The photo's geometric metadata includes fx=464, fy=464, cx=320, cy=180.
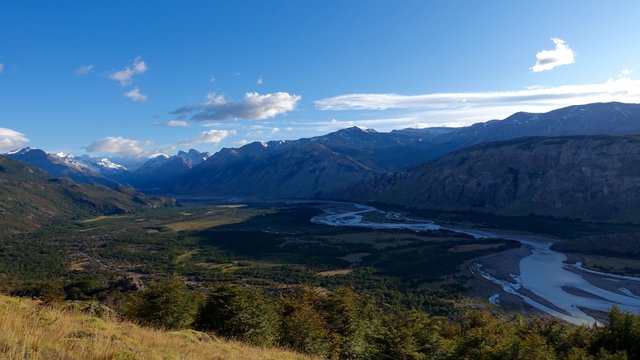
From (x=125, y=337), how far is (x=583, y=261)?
109 meters

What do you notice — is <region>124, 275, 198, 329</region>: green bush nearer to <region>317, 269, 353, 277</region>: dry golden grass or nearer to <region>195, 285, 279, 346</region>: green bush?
<region>195, 285, 279, 346</region>: green bush

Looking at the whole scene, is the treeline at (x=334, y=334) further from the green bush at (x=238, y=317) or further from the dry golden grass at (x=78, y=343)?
the dry golden grass at (x=78, y=343)

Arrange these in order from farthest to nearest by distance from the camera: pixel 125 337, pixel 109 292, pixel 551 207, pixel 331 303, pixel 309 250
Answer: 1. pixel 551 207
2. pixel 309 250
3. pixel 109 292
4. pixel 331 303
5. pixel 125 337

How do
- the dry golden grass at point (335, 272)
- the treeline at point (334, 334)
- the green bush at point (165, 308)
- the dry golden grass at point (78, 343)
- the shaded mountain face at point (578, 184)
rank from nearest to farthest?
the dry golden grass at point (78, 343), the treeline at point (334, 334), the green bush at point (165, 308), the dry golden grass at point (335, 272), the shaded mountain face at point (578, 184)

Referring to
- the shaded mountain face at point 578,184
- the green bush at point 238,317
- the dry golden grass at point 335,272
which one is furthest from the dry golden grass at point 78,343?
the shaded mountain face at point 578,184

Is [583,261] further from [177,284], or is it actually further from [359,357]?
[177,284]

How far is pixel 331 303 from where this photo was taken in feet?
113

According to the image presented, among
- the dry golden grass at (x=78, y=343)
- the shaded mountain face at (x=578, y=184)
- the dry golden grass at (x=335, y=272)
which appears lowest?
the dry golden grass at (x=335, y=272)

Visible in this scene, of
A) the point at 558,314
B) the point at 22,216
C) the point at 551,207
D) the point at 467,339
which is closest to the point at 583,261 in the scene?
the point at 558,314

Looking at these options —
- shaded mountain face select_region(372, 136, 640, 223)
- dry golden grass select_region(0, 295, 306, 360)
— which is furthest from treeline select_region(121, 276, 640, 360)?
shaded mountain face select_region(372, 136, 640, 223)

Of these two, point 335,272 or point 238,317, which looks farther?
point 335,272

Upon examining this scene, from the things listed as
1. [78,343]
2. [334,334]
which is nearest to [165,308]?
[334,334]

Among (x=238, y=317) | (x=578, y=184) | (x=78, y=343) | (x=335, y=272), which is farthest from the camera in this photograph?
(x=578, y=184)

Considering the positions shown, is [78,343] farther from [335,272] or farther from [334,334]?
[335,272]
